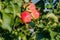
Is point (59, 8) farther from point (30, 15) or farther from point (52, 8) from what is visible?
point (30, 15)

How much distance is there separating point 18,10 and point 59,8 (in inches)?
14.6

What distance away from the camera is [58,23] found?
129 centimetres

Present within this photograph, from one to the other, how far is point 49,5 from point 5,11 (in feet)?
1.54

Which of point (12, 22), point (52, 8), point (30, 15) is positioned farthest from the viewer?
point (52, 8)

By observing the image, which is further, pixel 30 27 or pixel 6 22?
pixel 30 27

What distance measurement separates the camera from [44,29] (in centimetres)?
124

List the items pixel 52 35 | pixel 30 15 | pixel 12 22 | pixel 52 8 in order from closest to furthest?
1. pixel 12 22
2. pixel 52 35
3. pixel 30 15
4. pixel 52 8

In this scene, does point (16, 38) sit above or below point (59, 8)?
below

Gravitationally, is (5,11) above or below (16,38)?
above

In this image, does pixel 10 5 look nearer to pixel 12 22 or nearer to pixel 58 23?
pixel 12 22

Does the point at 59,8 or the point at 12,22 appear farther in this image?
the point at 59,8

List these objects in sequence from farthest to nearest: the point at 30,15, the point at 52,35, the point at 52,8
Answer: the point at 52,8 < the point at 30,15 < the point at 52,35

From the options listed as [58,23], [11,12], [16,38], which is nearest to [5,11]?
[11,12]

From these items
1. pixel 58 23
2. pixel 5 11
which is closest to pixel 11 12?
pixel 5 11
